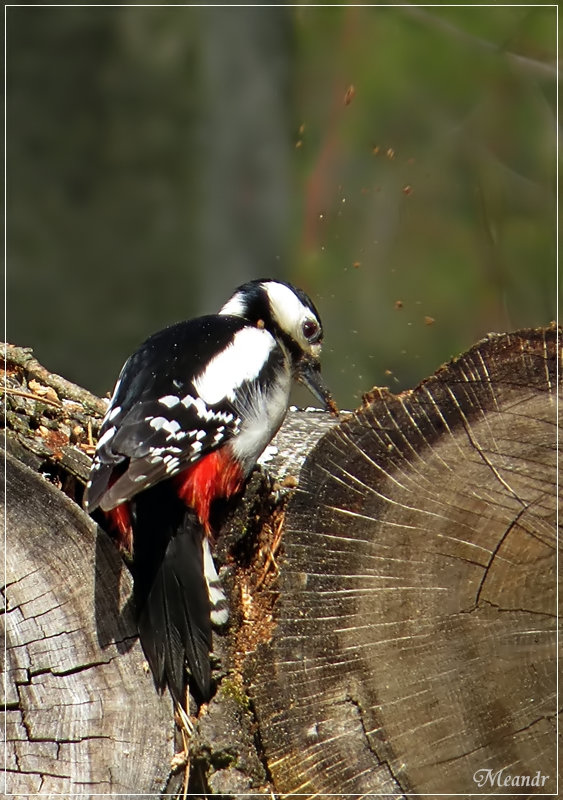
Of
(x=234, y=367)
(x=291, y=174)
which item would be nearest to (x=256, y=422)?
(x=234, y=367)

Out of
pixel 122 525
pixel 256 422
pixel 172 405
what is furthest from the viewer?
pixel 256 422

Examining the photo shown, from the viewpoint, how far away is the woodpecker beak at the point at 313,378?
3.52m

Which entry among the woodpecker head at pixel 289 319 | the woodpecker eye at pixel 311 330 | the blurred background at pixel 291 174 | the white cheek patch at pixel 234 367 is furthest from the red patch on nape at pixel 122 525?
the blurred background at pixel 291 174

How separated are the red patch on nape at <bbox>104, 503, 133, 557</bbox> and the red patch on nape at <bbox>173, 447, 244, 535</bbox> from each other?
0.20 m

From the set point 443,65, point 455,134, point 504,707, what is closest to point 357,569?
point 504,707

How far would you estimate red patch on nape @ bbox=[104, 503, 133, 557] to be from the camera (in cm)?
243

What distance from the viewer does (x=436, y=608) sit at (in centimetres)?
216

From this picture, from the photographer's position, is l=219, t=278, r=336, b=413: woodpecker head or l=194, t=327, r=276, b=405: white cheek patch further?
l=219, t=278, r=336, b=413: woodpecker head

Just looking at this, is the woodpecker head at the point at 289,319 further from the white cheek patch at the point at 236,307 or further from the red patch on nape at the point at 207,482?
the red patch on nape at the point at 207,482

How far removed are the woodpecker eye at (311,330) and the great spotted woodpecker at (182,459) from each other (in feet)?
0.77

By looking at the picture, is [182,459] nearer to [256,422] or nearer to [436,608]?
[256,422]

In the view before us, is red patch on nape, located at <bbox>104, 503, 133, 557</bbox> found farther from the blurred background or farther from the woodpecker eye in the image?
the blurred background

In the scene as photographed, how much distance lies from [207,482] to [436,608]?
0.76m

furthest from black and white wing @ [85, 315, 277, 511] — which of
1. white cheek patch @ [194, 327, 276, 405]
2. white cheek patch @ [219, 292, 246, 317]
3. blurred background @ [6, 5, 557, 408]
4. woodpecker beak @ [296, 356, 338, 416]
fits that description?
blurred background @ [6, 5, 557, 408]
